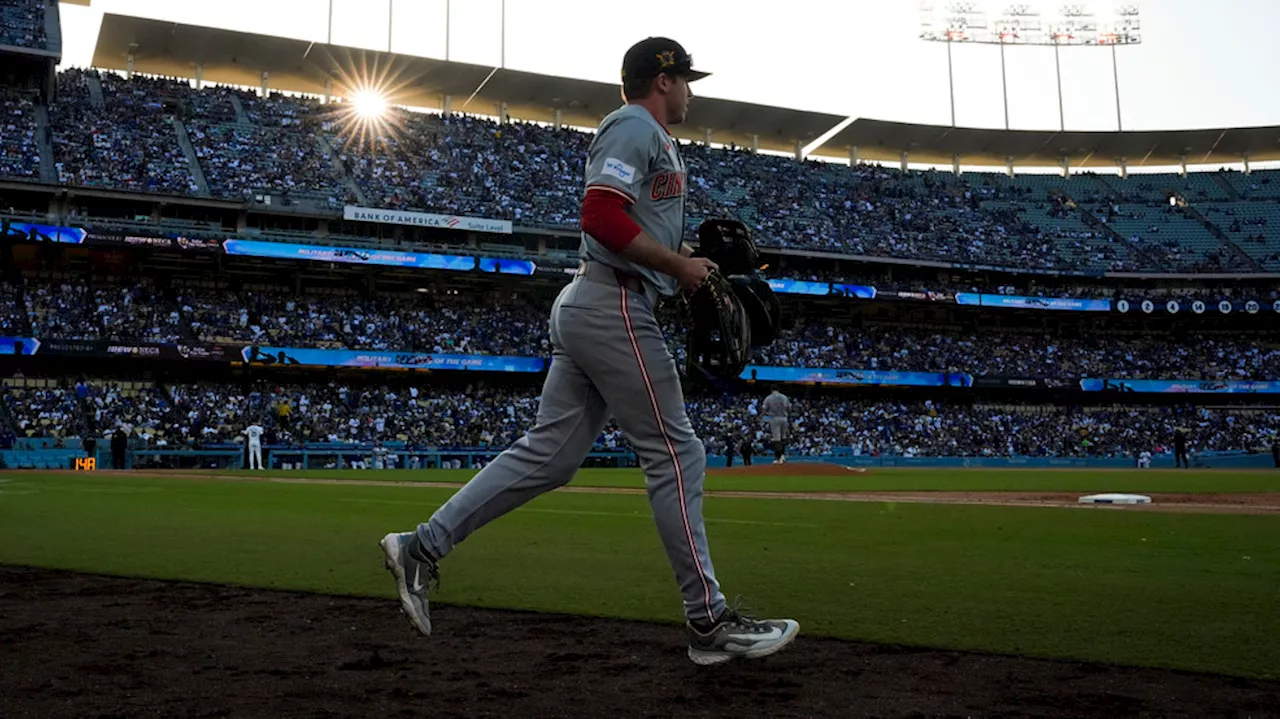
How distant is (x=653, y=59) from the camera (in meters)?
3.87

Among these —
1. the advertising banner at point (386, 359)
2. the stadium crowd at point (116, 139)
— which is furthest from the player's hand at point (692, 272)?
the stadium crowd at point (116, 139)

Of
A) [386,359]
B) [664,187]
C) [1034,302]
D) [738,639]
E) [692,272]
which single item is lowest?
[738,639]

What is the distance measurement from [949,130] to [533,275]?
93.3ft

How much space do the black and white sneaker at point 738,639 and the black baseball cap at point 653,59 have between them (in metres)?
1.95

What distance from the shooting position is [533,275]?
4238cm

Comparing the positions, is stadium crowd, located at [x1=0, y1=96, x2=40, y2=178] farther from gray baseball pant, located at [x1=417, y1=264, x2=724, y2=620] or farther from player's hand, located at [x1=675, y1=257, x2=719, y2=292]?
player's hand, located at [x1=675, y1=257, x2=719, y2=292]

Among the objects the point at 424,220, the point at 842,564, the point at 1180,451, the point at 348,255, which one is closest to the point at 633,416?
the point at 842,564

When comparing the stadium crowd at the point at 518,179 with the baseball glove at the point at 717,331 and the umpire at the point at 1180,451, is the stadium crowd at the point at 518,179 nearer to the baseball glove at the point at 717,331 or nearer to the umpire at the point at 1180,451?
the umpire at the point at 1180,451

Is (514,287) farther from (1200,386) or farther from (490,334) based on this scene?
(1200,386)

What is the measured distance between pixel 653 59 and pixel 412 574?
207 centimetres

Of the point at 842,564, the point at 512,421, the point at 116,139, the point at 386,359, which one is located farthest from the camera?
the point at 116,139

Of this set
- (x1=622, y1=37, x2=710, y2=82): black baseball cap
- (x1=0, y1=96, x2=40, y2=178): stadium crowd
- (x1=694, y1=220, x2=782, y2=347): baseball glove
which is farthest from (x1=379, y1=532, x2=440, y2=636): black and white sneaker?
(x1=0, y1=96, x2=40, y2=178): stadium crowd

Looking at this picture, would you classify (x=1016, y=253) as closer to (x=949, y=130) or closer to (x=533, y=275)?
(x=949, y=130)

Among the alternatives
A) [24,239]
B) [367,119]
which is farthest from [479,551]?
[367,119]
